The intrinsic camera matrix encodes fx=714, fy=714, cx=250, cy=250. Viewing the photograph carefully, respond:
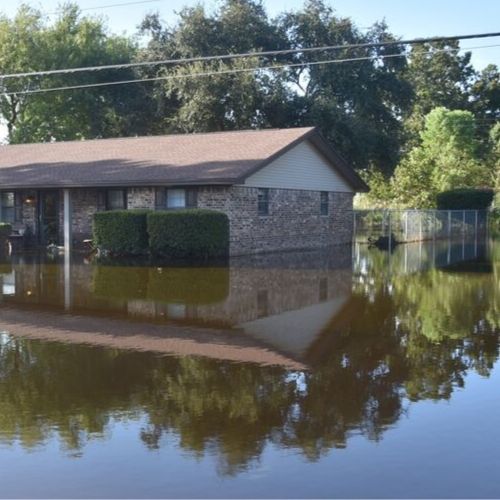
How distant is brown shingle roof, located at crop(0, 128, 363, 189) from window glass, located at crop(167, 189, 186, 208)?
0.74 meters

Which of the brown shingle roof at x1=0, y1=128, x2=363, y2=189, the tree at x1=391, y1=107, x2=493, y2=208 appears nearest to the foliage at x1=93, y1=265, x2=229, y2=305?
the brown shingle roof at x1=0, y1=128, x2=363, y2=189

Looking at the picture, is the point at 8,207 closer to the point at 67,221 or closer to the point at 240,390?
the point at 67,221

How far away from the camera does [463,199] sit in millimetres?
40500

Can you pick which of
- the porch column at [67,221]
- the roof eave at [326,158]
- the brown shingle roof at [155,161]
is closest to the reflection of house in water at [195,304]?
the roof eave at [326,158]

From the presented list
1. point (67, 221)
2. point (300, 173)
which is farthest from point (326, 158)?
point (67, 221)

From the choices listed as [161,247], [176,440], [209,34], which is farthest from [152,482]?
[209,34]

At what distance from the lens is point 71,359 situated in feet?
27.4

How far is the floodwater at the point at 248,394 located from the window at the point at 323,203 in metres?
15.7

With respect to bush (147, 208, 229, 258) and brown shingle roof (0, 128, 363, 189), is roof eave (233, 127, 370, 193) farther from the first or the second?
bush (147, 208, 229, 258)

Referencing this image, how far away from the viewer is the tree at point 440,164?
156 ft

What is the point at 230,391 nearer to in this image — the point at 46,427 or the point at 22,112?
the point at 46,427

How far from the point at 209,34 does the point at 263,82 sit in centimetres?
495

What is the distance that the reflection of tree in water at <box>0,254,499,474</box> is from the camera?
5805mm

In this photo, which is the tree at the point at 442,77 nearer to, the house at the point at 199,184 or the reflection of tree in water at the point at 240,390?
the house at the point at 199,184
